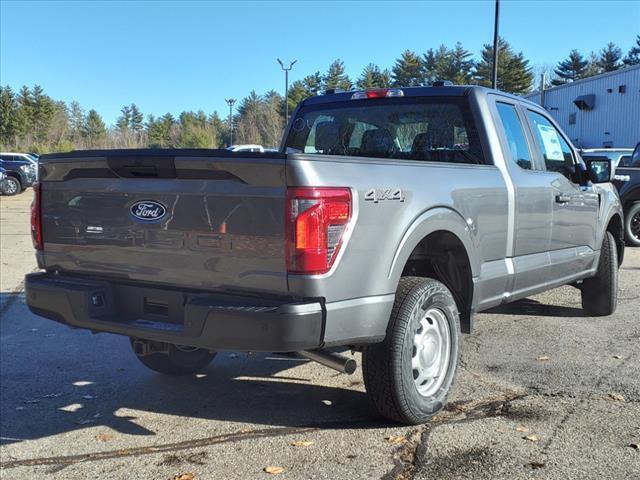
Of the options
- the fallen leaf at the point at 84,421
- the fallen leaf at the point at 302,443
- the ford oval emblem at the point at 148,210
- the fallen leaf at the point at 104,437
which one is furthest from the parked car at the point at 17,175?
the fallen leaf at the point at 302,443

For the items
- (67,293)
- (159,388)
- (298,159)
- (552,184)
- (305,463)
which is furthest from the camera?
(552,184)

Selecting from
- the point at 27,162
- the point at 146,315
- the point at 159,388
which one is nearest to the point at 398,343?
the point at 146,315

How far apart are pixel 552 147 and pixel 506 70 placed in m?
66.8

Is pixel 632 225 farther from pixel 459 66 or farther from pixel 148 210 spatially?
pixel 459 66

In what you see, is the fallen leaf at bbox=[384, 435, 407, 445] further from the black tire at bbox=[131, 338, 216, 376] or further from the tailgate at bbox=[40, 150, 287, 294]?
the black tire at bbox=[131, 338, 216, 376]

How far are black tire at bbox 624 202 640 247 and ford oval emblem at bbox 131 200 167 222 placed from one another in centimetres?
1044

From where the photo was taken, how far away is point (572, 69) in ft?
288

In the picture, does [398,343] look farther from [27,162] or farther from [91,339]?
[27,162]

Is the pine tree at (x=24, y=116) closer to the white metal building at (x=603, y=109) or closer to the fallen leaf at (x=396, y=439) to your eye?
the white metal building at (x=603, y=109)

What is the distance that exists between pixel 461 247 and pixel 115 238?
6.75 feet

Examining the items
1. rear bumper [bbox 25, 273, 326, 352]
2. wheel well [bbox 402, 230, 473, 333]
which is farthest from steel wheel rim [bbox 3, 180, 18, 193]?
wheel well [bbox 402, 230, 473, 333]

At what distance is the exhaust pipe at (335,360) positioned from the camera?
3.37 meters

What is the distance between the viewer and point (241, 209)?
3.08m

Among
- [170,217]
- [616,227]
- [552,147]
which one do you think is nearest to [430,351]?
[170,217]
